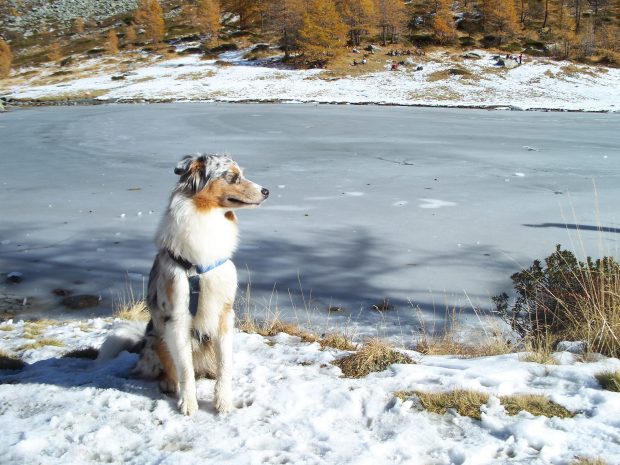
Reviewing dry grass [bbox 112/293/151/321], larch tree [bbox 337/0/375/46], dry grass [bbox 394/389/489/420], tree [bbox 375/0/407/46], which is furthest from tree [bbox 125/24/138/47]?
dry grass [bbox 394/389/489/420]

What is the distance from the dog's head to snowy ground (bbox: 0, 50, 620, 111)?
1227 inches

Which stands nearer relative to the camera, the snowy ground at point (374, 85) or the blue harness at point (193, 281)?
the blue harness at point (193, 281)

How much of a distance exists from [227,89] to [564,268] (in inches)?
1518

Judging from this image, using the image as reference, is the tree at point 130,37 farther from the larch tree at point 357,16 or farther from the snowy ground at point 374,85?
the larch tree at point 357,16

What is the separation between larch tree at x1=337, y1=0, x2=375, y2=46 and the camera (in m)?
59.4

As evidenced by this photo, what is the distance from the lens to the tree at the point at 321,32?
171 ft

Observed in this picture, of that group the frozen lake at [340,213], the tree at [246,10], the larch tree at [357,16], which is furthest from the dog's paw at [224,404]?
the tree at [246,10]

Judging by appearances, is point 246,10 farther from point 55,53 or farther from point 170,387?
point 170,387

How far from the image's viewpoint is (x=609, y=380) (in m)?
3.22

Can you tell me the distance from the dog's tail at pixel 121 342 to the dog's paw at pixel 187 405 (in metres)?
0.95

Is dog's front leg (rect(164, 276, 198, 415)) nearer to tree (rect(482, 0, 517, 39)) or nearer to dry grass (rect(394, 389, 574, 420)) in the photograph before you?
dry grass (rect(394, 389, 574, 420))

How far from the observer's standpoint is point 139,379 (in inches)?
137

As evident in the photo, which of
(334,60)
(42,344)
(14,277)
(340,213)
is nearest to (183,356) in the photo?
(42,344)

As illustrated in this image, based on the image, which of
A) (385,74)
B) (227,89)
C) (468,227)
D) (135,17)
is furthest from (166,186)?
(135,17)
